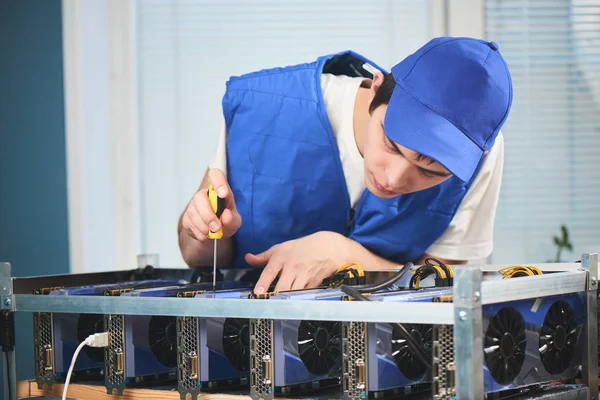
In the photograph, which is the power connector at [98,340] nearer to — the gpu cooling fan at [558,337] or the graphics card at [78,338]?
the graphics card at [78,338]

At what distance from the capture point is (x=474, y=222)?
63.6 inches

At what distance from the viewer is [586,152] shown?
121 inches

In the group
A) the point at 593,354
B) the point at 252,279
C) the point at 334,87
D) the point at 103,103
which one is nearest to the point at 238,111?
the point at 334,87

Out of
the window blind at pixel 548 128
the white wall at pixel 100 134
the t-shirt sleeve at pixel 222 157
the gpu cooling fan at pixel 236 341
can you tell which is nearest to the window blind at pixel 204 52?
the white wall at pixel 100 134

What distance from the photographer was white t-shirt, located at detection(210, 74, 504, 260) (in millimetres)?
1560

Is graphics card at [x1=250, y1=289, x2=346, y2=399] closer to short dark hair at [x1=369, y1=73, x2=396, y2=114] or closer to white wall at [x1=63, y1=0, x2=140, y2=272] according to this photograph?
short dark hair at [x1=369, y1=73, x2=396, y2=114]

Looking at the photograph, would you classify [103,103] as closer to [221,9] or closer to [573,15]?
[221,9]

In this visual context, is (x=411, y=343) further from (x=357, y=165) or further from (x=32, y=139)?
(x=32, y=139)

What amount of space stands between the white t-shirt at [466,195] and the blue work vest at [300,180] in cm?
3

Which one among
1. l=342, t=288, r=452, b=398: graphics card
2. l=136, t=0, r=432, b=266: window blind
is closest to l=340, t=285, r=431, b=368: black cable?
l=342, t=288, r=452, b=398: graphics card

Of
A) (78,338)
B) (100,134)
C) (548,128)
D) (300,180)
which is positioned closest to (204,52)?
(100,134)

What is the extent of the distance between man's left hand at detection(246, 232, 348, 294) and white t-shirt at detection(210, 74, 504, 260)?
0.18m

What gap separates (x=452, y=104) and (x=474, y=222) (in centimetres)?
42

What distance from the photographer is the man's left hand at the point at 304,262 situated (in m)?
1.42
